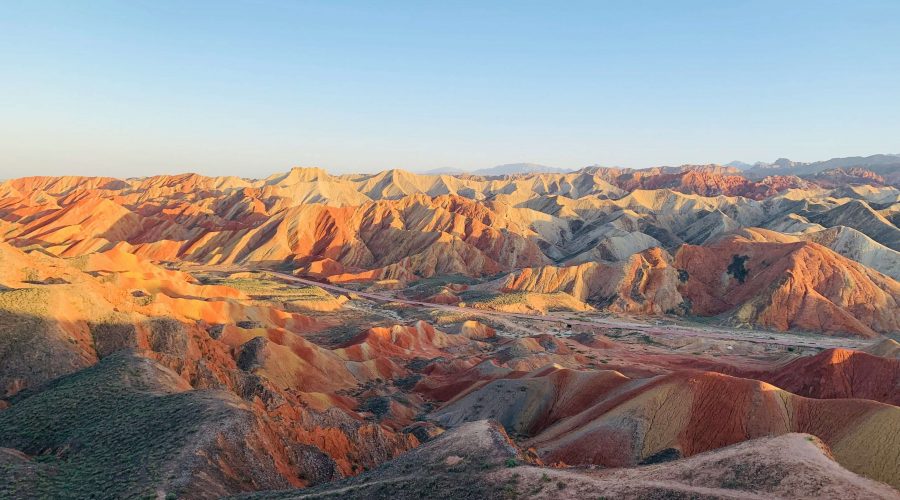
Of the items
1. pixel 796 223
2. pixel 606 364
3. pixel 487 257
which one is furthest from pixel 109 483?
pixel 796 223

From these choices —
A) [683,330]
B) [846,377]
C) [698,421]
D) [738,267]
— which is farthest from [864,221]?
[698,421]

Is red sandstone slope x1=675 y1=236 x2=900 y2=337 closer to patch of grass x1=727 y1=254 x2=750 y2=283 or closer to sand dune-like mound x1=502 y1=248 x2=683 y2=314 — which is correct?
patch of grass x1=727 y1=254 x2=750 y2=283

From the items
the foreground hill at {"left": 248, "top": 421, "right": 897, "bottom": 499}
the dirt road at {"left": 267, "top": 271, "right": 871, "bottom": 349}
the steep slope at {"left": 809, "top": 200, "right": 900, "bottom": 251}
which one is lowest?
the dirt road at {"left": 267, "top": 271, "right": 871, "bottom": 349}

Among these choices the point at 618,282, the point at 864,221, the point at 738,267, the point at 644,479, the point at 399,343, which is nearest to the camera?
the point at 644,479

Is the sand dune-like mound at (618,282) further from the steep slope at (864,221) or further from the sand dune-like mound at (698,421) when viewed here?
the sand dune-like mound at (698,421)

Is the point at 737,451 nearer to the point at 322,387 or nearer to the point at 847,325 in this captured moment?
the point at 322,387

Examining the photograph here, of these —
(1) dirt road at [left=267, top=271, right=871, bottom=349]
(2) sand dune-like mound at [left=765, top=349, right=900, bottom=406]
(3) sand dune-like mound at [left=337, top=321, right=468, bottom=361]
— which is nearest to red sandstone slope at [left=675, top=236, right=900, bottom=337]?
(1) dirt road at [left=267, top=271, right=871, bottom=349]

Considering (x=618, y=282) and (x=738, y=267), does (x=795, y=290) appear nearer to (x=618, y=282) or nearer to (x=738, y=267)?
(x=738, y=267)

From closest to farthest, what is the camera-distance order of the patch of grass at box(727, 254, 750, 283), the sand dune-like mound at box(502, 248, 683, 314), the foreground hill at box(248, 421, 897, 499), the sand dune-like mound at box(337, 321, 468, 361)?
the foreground hill at box(248, 421, 897, 499) < the sand dune-like mound at box(337, 321, 468, 361) < the sand dune-like mound at box(502, 248, 683, 314) < the patch of grass at box(727, 254, 750, 283)

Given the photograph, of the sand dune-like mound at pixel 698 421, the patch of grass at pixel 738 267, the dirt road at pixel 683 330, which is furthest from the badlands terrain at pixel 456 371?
the dirt road at pixel 683 330
